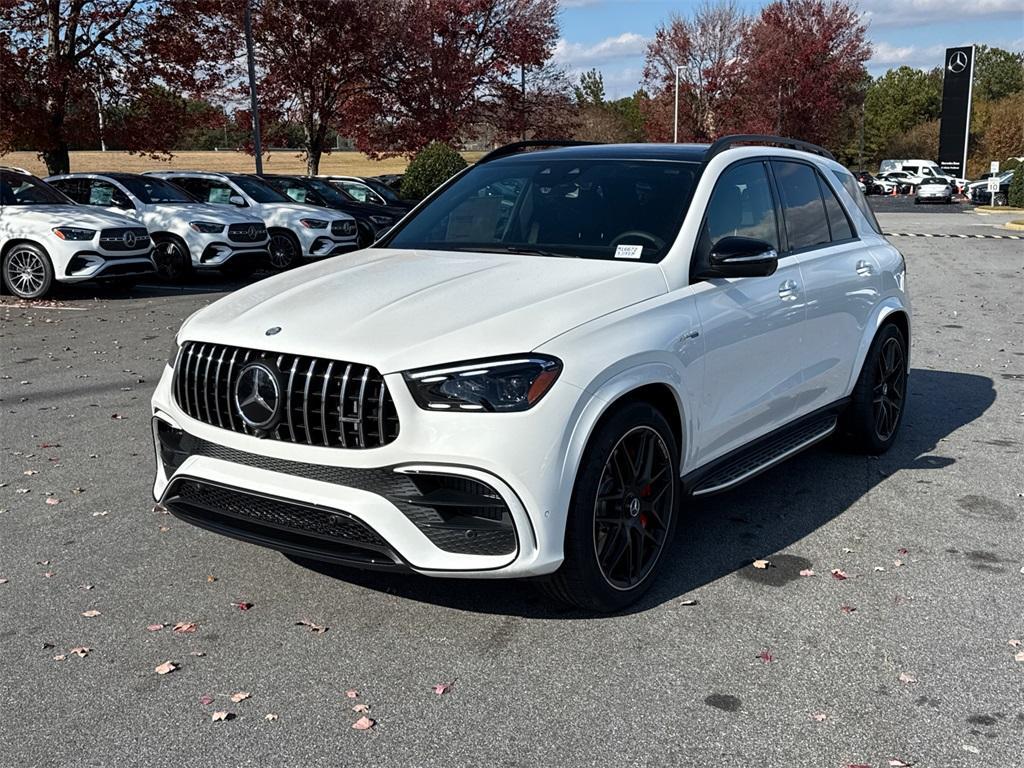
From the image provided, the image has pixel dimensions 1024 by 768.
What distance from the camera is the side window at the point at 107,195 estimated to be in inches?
641

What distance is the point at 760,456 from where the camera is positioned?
518 centimetres

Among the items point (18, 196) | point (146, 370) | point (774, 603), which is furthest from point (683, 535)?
point (18, 196)

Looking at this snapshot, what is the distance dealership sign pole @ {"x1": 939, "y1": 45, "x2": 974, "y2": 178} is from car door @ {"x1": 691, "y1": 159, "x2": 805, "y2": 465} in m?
66.0

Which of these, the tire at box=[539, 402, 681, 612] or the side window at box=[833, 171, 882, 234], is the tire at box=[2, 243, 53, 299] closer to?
the side window at box=[833, 171, 882, 234]

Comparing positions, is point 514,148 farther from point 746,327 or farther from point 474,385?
point 474,385

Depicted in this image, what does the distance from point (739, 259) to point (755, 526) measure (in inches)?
56.1

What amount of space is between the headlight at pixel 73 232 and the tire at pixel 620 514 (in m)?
11.6

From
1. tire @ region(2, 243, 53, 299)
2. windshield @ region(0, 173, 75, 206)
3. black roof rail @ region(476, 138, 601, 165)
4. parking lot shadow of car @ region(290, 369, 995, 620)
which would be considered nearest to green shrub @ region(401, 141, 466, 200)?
windshield @ region(0, 173, 75, 206)

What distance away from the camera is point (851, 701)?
3.56 m

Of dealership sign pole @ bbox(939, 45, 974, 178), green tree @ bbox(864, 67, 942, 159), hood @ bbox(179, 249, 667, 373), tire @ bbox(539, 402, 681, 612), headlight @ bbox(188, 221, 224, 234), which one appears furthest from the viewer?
green tree @ bbox(864, 67, 942, 159)

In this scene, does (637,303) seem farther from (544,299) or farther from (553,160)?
(553,160)

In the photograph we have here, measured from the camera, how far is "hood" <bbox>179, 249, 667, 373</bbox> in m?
3.82

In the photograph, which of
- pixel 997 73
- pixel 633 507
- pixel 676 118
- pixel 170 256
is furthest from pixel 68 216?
pixel 997 73

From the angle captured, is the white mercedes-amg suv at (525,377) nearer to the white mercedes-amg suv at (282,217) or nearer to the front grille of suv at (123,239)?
the front grille of suv at (123,239)
